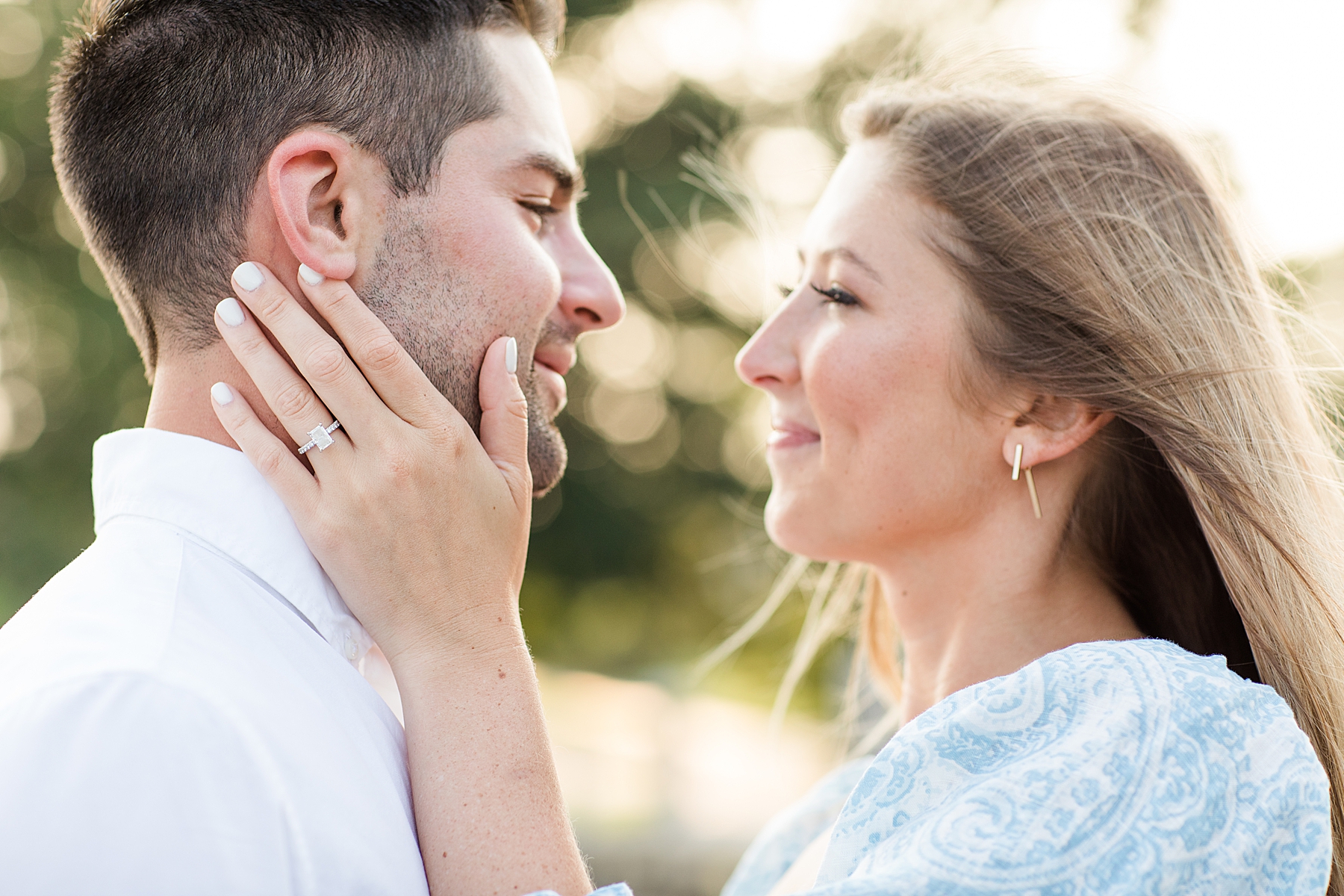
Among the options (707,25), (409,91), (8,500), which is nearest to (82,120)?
(409,91)

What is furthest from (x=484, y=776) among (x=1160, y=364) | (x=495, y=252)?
(x=1160, y=364)

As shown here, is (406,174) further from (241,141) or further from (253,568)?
(253,568)

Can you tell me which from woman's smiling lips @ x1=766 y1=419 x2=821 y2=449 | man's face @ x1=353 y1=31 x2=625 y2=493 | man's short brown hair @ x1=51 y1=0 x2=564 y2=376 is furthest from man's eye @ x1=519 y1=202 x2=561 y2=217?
woman's smiling lips @ x1=766 y1=419 x2=821 y2=449

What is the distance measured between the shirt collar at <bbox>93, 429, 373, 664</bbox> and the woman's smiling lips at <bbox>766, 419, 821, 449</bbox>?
1277 millimetres

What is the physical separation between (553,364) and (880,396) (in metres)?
0.82

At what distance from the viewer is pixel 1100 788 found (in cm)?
173

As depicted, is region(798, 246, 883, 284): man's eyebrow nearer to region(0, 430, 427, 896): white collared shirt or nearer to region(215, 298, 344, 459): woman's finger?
region(215, 298, 344, 459): woman's finger

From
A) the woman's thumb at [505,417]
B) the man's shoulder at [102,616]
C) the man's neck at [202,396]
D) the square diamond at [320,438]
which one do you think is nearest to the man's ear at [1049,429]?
the woman's thumb at [505,417]

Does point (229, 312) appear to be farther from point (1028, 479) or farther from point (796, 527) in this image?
point (1028, 479)

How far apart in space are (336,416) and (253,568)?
12.5 inches

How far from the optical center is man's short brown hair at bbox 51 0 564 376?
2.09 m

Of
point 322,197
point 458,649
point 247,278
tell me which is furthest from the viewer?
point 322,197

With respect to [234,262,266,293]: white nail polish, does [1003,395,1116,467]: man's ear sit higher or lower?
lower

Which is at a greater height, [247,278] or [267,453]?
[247,278]
